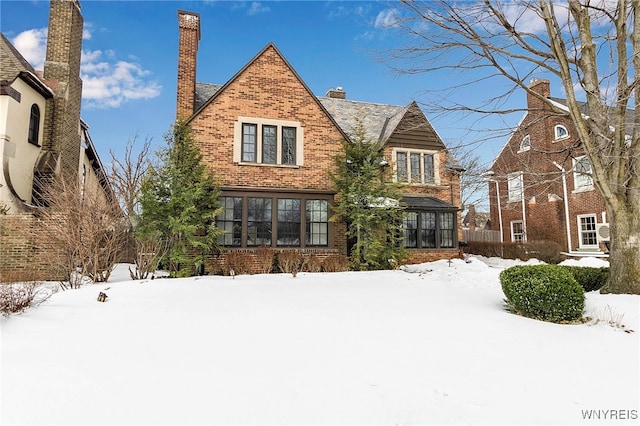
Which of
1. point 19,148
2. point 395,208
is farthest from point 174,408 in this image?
point 19,148

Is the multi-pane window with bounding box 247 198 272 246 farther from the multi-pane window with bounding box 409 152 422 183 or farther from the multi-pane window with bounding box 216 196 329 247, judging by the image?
the multi-pane window with bounding box 409 152 422 183

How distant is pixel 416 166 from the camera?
666 inches

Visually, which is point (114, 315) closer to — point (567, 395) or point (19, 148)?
point (567, 395)

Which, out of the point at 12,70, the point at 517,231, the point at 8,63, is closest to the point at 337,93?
the point at 12,70

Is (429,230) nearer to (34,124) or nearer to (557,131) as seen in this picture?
(557,131)

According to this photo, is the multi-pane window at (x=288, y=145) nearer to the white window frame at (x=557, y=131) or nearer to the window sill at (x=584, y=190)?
the window sill at (x=584, y=190)

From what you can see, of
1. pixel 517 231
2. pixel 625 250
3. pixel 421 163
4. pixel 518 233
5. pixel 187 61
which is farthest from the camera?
pixel 517 231

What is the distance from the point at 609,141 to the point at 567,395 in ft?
20.1

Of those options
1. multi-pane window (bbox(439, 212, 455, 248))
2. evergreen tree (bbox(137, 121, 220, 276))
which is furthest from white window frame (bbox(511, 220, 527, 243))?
evergreen tree (bbox(137, 121, 220, 276))

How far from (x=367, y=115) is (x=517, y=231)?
43.4 feet

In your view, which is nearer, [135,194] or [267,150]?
[135,194]

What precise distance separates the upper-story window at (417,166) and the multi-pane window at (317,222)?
4.77 metres

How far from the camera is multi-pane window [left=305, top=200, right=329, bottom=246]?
1352 centimetres

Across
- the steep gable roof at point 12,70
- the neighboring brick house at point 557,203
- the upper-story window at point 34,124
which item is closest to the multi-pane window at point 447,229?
the neighboring brick house at point 557,203
